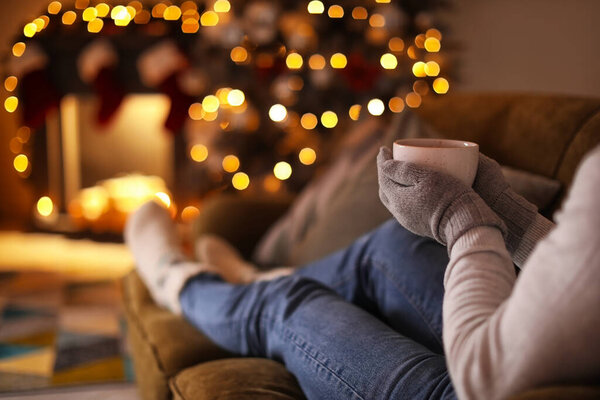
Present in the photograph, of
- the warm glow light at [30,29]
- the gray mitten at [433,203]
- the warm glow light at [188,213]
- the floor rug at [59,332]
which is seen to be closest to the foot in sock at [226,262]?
the floor rug at [59,332]

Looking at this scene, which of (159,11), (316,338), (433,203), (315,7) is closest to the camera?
(433,203)

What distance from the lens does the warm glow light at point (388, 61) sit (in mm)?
3018

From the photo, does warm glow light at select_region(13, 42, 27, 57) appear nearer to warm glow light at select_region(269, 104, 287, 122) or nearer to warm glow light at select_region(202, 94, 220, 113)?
warm glow light at select_region(202, 94, 220, 113)

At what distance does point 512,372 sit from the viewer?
1.87ft

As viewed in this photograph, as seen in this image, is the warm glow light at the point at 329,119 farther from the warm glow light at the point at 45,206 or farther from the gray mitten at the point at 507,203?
the gray mitten at the point at 507,203

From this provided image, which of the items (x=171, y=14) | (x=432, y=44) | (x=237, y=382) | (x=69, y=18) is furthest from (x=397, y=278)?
(x=69, y=18)

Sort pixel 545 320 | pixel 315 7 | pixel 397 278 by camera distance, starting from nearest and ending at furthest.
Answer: pixel 545 320 < pixel 397 278 < pixel 315 7

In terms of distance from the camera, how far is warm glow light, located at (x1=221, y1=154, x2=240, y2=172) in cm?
308

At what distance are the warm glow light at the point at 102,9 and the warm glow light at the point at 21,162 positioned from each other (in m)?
0.84

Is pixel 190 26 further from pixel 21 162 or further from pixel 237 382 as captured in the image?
pixel 237 382

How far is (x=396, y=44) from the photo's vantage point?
304 cm

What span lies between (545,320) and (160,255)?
1022 millimetres

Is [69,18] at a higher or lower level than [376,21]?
higher

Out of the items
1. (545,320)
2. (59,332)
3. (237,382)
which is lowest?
(59,332)
